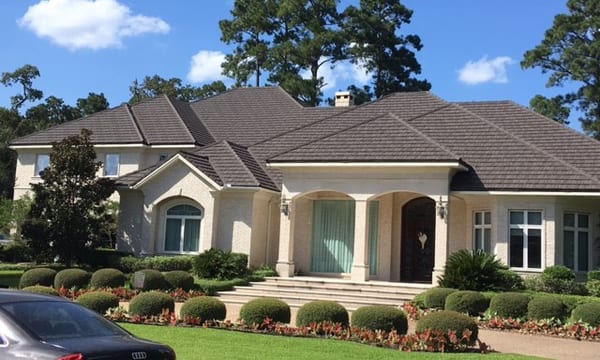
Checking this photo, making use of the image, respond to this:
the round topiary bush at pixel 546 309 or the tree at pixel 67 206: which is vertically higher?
the tree at pixel 67 206

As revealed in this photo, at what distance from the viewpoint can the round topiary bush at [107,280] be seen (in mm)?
19844

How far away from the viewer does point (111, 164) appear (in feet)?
104

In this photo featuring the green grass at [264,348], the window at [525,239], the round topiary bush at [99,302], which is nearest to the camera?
the green grass at [264,348]

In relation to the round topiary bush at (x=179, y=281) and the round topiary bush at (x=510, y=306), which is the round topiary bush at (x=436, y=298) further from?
the round topiary bush at (x=179, y=281)

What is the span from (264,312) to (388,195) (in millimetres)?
10688

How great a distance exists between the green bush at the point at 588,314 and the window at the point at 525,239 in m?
5.46

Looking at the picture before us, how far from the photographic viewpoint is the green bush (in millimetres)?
15062

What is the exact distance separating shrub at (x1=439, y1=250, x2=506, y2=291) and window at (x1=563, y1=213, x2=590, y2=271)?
342 centimetres

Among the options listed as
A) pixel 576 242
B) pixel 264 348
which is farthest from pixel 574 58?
pixel 264 348

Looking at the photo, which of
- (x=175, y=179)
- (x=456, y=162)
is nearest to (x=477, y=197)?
(x=456, y=162)

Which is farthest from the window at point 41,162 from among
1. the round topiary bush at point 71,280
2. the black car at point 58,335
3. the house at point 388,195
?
the black car at point 58,335

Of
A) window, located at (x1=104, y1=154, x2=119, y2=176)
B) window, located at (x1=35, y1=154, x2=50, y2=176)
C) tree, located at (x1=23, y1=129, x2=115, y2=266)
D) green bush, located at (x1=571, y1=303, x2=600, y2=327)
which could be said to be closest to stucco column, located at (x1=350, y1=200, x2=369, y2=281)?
green bush, located at (x1=571, y1=303, x2=600, y2=327)

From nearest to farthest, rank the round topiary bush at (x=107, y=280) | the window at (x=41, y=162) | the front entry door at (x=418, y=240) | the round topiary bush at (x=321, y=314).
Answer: the round topiary bush at (x=321, y=314)
the round topiary bush at (x=107, y=280)
the front entry door at (x=418, y=240)
the window at (x=41, y=162)

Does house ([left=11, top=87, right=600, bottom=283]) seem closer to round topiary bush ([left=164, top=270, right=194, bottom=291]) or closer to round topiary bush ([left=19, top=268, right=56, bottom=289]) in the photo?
round topiary bush ([left=164, top=270, right=194, bottom=291])
